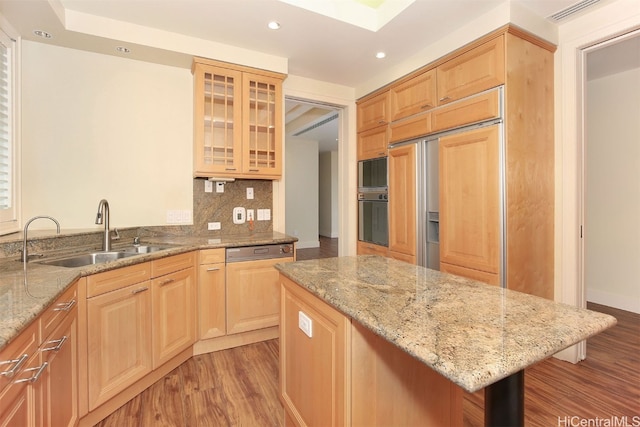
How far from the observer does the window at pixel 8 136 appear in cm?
212

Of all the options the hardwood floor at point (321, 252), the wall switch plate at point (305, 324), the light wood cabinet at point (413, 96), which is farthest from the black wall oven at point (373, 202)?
the hardwood floor at point (321, 252)

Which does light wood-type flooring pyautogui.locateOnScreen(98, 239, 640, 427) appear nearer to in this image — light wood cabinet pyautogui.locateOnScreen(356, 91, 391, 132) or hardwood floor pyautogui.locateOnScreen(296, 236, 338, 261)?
light wood cabinet pyautogui.locateOnScreen(356, 91, 391, 132)

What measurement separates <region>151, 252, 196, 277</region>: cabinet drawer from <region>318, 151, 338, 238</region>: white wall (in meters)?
6.63

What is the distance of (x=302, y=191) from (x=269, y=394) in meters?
5.71

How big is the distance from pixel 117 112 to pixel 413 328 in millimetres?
2893

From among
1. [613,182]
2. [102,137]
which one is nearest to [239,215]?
[102,137]

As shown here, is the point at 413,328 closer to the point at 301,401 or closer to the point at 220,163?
the point at 301,401

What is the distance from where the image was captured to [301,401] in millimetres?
1438

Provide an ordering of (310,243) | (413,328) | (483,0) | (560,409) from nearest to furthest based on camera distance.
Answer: (413,328), (560,409), (483,0), (310,243)

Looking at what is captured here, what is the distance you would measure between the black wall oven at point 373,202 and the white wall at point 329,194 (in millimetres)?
5176

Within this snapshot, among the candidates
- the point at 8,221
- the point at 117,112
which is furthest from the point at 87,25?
the point at 8,221

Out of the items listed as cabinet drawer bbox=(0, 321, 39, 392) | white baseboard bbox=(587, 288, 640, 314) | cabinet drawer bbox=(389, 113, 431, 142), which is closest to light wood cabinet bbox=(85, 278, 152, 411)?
cabinet drawer bbox=(0, 321, 39, 392)

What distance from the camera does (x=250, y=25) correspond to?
7.80 feet

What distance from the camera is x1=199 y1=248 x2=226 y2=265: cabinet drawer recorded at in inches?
96.0
